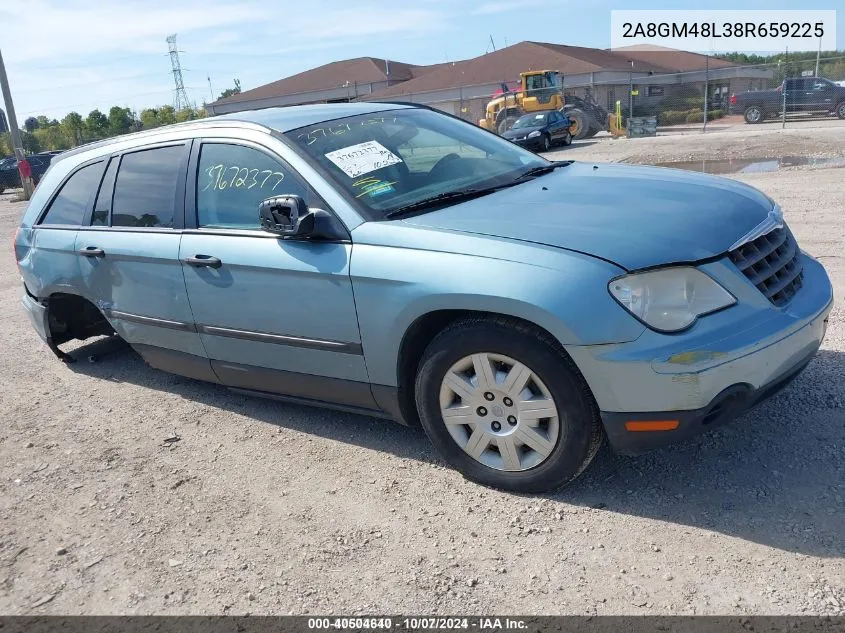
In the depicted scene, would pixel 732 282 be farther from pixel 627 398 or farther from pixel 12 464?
pixel 12 464

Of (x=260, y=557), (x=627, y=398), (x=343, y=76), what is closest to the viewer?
(x=627, y=398)

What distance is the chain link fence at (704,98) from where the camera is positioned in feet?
91.1

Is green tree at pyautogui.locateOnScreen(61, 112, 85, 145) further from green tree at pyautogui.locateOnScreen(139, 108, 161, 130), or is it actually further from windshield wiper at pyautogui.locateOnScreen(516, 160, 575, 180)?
windshield wiper at pyautogui.locateOnScreen(516, 160, 575, 180)

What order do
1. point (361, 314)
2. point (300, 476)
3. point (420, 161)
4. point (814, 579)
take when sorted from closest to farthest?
point (814, 579), point (361, 314), point (300, 476), point (420, 161)

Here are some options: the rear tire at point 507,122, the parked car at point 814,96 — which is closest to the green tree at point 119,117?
the rear tire at point 507,122

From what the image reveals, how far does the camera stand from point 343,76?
53906mm

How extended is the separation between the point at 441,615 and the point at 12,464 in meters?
2.85

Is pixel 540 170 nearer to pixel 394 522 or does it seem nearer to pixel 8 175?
pixel 394 522

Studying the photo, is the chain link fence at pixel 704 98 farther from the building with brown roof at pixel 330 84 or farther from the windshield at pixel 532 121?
the building with brown roof at pixel 330 84

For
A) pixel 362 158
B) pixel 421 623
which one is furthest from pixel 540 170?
pixel 421 623

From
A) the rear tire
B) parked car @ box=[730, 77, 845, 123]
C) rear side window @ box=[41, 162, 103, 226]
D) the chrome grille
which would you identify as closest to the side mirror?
the chrome grille

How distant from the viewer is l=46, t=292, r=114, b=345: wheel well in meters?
5.28

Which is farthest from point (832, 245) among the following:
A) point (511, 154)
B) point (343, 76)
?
point (343, 76)

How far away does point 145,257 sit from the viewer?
4.28 metres
